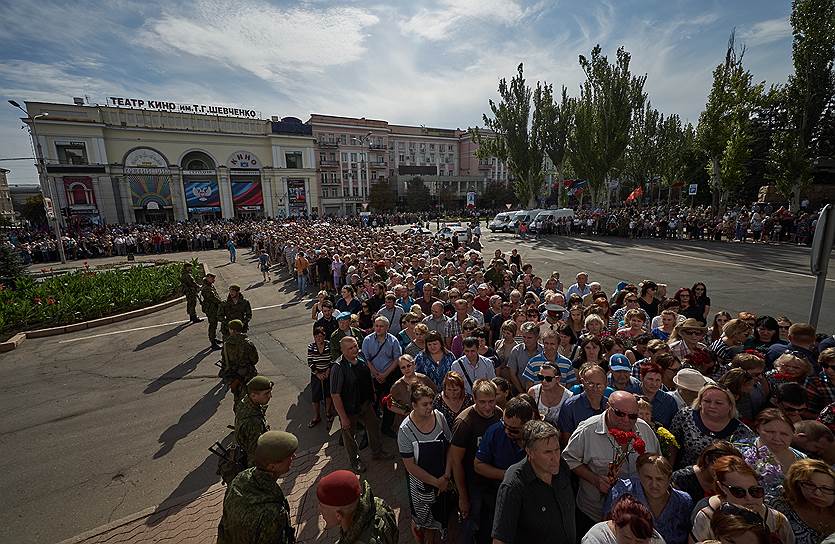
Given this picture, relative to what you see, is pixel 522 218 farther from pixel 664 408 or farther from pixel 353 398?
pixel 664 408

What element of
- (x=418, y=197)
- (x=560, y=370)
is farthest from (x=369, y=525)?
(x=418, y=197)

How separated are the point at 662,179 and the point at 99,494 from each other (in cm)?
5494

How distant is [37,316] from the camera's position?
1115 cm

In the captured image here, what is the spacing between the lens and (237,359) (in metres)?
5.75

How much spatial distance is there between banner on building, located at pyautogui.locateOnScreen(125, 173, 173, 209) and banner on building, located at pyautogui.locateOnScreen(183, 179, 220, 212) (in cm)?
251

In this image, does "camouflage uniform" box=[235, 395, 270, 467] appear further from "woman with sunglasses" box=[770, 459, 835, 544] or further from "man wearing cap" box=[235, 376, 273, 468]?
"woman with sunglasses" box=[770, 459, 835, 544]

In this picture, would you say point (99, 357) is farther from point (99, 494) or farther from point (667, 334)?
point (667, 334)

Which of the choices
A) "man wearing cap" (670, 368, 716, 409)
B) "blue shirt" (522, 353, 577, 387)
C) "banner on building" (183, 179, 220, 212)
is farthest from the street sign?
"banner on building" (183, 179, 220, 212)

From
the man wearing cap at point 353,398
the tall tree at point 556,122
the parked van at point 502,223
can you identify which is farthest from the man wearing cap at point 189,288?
the tall tree at point 556,122

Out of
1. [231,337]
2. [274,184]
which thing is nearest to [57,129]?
[274,184]

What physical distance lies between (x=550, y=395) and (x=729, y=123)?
1257 inches

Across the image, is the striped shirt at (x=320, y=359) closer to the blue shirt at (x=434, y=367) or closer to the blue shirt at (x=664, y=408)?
the blue shirt at (x=434, y=367)

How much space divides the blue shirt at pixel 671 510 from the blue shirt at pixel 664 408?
1037mm

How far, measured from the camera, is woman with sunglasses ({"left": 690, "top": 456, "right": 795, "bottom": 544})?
217cm
